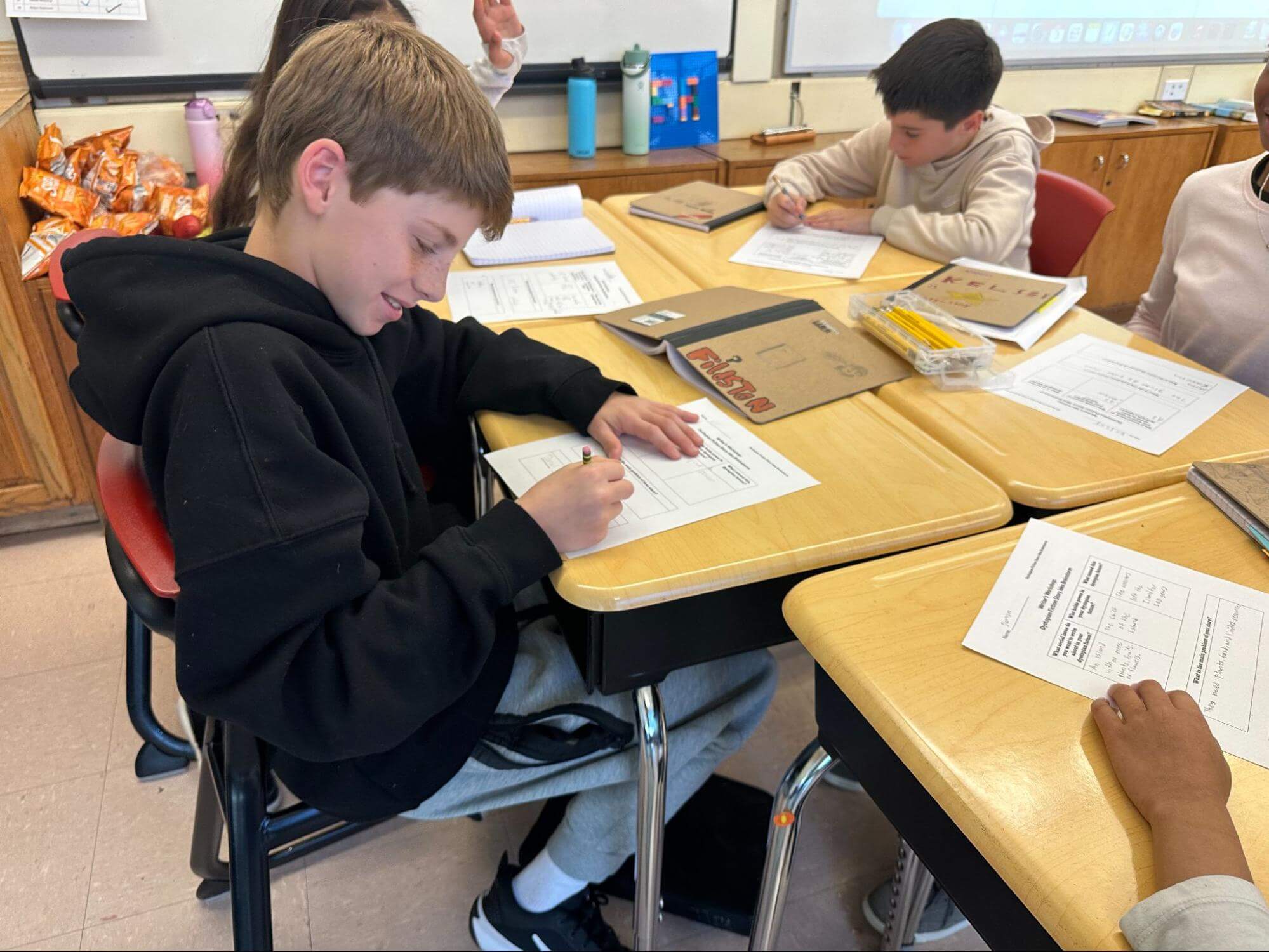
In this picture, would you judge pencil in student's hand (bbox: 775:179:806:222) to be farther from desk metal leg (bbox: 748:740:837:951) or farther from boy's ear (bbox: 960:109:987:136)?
desk metal leg (bbox: 748:740:837:951)

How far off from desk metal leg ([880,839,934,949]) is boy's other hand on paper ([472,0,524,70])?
69.1 inches

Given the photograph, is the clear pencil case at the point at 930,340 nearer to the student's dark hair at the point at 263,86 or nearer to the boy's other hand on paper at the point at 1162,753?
the boy's other hand on paper at the point at 1162,753

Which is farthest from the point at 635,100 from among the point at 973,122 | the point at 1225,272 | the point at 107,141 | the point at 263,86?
the point at 1225,272

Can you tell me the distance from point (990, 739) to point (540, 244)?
1.28 metres

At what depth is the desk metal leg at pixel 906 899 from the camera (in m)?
1.14

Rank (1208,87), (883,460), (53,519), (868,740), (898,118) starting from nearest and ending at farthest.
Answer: (868,740), (883,460), (898,118), (53,519), (1208,87)

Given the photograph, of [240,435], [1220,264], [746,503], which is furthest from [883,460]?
[1220,264]

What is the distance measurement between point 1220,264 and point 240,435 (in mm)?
1467

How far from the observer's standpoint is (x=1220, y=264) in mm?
1394

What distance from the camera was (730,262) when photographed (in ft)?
5.26

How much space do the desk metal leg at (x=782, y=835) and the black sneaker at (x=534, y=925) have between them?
0.26 metres

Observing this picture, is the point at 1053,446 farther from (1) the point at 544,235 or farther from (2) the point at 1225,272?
(1) the point at 544,235

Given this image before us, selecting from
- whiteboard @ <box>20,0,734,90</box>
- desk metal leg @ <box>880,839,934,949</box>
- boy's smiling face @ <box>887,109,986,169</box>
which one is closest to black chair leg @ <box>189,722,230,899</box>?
desk metal leg @ <box>880,839,934,949</box>

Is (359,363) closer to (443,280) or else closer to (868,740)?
(443,280)
